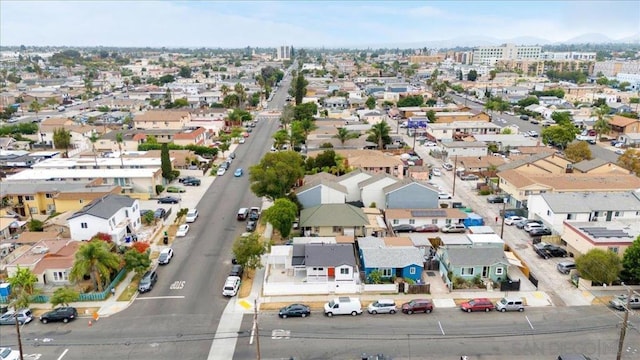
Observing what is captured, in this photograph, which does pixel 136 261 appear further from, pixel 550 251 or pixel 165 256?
pixel 550 251

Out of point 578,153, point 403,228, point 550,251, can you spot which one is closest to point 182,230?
point 403,228

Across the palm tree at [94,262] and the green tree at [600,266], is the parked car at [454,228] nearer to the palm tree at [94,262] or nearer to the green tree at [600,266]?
the green tree at [600,266]

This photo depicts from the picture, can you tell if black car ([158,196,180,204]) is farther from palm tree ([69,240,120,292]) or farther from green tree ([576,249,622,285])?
green tree ([576,249,622,285])

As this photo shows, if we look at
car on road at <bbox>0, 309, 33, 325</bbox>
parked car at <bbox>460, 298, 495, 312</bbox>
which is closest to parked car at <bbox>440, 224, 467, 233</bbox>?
parked car at <bbox>460, 298, 495, 312</bbox>

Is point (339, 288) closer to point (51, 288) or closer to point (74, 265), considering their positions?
point (74, 265)

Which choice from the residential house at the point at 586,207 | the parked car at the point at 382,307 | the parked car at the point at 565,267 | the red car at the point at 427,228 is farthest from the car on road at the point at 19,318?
the residential house at the point at 586,207
